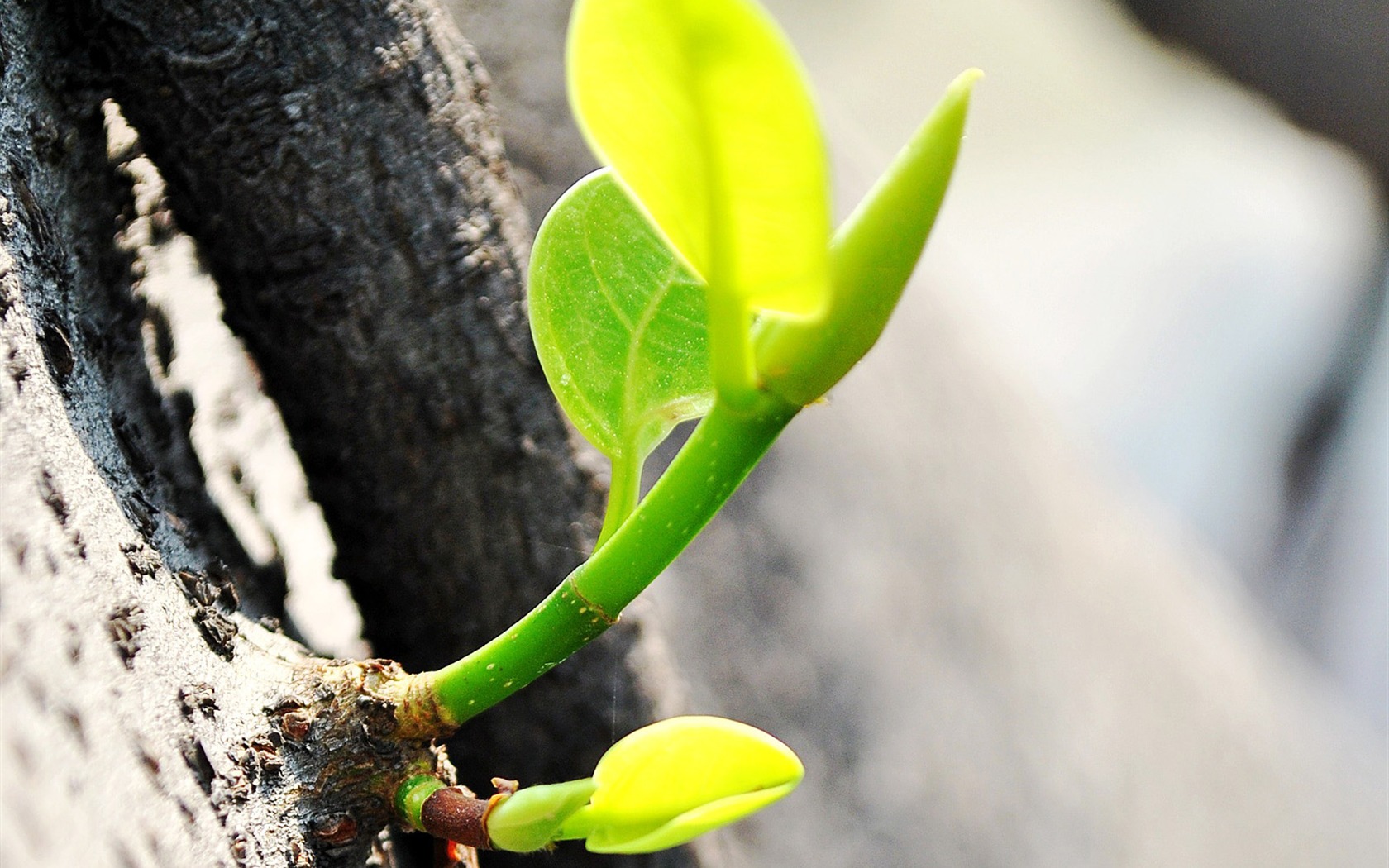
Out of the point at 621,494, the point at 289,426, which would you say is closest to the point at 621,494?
the point at 621,494

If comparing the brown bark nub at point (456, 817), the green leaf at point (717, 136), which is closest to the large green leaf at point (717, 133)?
the green leaf at point (717, 136)

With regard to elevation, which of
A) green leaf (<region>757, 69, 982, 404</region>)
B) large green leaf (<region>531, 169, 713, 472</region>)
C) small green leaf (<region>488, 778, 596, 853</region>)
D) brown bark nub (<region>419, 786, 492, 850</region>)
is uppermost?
green leaf (<region>757, 69, 982, 404</region>)

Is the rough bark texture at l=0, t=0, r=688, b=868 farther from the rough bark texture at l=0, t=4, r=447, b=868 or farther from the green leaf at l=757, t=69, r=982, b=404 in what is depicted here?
the green leaf at l=757, t=69, r=982, b=404

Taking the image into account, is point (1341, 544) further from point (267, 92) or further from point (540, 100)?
point (267, 92)

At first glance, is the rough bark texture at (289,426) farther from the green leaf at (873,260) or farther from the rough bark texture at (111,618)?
the green leaf at (873,260)

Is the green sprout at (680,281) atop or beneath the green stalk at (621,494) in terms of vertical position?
atop

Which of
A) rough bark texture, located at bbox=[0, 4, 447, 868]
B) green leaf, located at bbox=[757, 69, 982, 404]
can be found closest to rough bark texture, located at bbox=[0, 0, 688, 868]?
rough bark texture, located at bbox=[0, 4, 447, 868]
